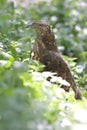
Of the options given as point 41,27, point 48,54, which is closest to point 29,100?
point 48,54

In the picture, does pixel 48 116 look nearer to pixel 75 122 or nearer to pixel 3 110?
pixel 75 122

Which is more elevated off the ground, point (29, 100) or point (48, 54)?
point (48, 54)

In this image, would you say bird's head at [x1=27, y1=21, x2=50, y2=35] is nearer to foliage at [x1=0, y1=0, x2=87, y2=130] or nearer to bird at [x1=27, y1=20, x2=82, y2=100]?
bird at [x1=27, y1=20, x2=82, y2=100]

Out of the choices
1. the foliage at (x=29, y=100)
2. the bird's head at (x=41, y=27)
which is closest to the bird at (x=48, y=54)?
the bird's head at (x=41, y=27)

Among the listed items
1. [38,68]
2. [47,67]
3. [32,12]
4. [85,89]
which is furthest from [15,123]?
[32,12]

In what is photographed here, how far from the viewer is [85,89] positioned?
4883 millimetres

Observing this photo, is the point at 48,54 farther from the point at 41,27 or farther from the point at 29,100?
the point at 29,100

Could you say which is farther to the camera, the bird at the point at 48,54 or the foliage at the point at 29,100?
the bird at the point at 48,54

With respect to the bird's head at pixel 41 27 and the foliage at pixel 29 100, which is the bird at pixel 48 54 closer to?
the bird's head at pixel 41 27

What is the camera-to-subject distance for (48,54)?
4.11m

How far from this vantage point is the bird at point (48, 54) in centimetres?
411

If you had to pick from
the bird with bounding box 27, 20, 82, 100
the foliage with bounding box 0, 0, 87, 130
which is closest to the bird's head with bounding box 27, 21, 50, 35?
the bird with bounding box 27, 20, 82, 100

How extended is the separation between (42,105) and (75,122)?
0.20m

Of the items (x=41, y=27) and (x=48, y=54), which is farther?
(x=41, y=27)
